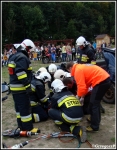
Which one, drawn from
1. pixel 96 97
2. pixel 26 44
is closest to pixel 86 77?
pixel 96 97

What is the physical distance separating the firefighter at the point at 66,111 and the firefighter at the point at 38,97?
575 millimetres

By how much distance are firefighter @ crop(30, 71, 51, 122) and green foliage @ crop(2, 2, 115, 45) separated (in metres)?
35.5

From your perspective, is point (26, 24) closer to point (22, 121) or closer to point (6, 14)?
point (6, 14)

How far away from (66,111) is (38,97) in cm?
107


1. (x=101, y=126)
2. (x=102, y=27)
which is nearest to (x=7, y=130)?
(x=101, y=126)

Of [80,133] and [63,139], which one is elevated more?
[80,133]

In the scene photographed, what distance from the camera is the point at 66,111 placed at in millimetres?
4309

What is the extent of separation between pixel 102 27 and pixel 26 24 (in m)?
22.9

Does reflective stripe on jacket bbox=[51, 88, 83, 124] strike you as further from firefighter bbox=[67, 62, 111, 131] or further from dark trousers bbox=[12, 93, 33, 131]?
dark trousers bbox=[12, 93, 33, 131]

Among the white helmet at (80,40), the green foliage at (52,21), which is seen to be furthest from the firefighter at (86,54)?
the green foliage at (52,21)

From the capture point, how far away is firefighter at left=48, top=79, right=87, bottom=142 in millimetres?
4281

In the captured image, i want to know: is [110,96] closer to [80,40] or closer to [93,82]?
[80,40]

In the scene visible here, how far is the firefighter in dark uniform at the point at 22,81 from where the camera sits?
13.9 feet

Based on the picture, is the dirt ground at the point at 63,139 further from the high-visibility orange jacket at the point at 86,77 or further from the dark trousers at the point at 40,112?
the high-visibility orange jacket at the point at 86,77
